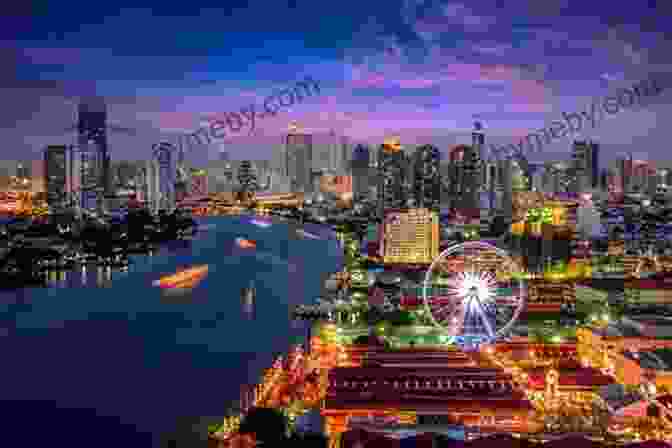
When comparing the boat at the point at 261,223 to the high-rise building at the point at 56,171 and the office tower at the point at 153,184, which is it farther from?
the high-rise building at the point at 56,171

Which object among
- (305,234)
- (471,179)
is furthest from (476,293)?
(471,179)

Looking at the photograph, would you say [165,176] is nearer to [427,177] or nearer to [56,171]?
[56,171]

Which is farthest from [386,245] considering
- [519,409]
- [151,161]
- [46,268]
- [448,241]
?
[151,161]

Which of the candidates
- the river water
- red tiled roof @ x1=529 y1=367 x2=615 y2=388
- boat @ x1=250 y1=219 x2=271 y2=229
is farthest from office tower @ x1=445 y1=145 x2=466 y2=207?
Answer: red tiled roof @ x1=529 y1=367 x2=615 y2=388

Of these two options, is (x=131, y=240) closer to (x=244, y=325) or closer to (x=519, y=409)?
(x=244, y=325)

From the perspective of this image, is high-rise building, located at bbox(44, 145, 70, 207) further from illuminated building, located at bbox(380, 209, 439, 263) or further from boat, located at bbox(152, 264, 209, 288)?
illuminated building, located at bbox(380, 209, 439, 263)

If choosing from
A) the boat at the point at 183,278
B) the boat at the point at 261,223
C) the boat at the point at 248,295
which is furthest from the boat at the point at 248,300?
the boat at the point at 261,223

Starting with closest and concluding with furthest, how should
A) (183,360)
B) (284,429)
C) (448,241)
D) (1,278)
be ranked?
(284,429) → (183,360) → (1,278) → (448,241)
